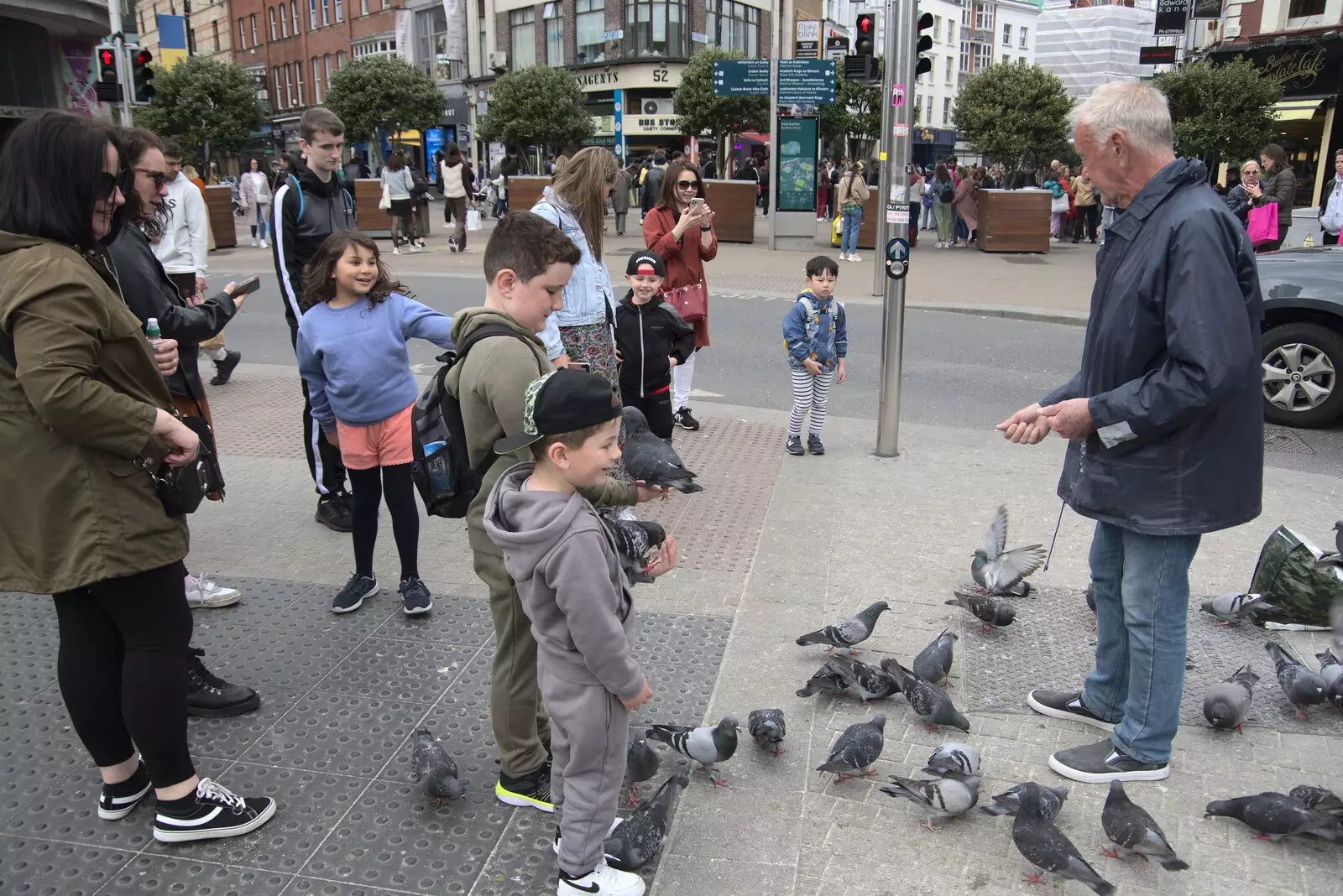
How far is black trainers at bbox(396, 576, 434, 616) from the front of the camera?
14.1 feet

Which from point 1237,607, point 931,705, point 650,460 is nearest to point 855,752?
point 931,705

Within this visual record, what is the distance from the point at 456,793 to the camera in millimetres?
3004

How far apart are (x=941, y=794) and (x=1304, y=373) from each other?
6638 millimetres

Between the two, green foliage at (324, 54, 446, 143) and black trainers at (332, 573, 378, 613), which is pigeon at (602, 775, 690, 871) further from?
green foliage at (324, 54, 446, 143)

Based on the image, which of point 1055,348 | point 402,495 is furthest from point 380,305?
point 1055,348

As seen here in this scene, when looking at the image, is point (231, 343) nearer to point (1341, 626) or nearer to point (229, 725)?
point (229, 725)

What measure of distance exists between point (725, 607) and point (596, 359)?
1404mm

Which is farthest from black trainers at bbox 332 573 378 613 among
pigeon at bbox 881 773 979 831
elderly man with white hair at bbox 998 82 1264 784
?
elderly man with white hair at bbox 998 82 1264 784

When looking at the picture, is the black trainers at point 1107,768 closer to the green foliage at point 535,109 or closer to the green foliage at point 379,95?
the green foliage at point 535,109

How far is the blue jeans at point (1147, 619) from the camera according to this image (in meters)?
3.03

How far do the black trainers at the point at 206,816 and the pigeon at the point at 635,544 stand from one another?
1.38m

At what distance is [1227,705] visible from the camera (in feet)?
11.2

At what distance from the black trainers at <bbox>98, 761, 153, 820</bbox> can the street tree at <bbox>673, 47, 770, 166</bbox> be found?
108 ft

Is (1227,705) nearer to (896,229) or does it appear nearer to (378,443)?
(378,443)
